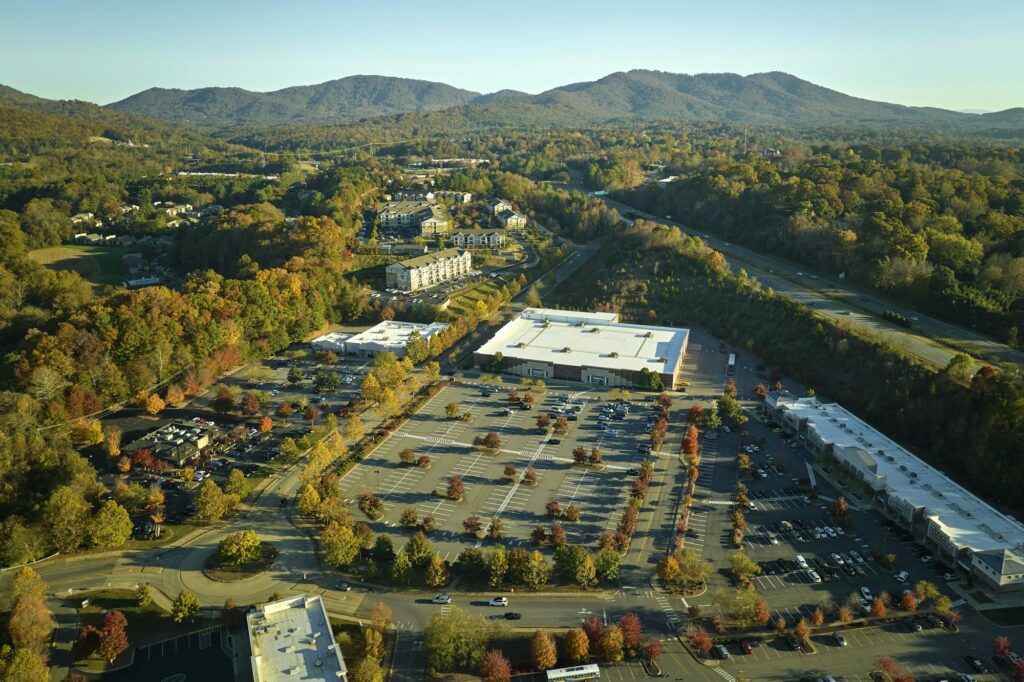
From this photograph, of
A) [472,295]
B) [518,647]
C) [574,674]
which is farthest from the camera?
[472,295]

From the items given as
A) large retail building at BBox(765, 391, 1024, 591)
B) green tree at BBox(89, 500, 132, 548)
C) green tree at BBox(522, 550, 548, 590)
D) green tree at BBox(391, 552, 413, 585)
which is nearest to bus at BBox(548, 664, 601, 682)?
green tree at BBox(522, 550, 548, 590)

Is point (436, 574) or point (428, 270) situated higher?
point (428, 270)

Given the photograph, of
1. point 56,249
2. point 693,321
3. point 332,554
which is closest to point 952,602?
point 332,554

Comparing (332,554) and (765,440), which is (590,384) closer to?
(765,440)

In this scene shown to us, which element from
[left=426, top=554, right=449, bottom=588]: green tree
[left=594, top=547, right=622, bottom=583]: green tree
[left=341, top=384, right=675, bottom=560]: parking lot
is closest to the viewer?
[left=426, top=554, right=449, bottom=588]: green tree

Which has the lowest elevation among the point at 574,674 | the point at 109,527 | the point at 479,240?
the point at 574,674

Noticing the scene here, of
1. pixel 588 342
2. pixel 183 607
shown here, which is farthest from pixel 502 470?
pixel 588 342

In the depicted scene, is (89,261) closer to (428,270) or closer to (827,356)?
(428,270)

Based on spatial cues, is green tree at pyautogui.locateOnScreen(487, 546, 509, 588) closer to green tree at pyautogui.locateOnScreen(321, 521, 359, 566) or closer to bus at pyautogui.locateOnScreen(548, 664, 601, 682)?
bus at pyautogui.locateOnScreen(548, 664, 601, 682)
